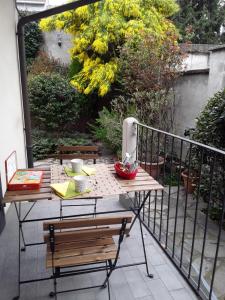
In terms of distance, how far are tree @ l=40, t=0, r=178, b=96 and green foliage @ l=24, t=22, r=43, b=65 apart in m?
1.85

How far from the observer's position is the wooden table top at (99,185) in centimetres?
192

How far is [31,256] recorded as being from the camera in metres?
Answer: 2.50

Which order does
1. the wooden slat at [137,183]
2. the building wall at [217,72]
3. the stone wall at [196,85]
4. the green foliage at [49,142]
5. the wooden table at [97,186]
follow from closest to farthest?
the wooden table at [97,186] < the wooden slat at [137,183] < the building wall at [217,72] < the stone wall at [196,85] < the green foliage at [49,142]

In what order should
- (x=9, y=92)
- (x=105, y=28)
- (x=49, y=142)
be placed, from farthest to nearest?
(x=105, y=28)
(x=49, y=142)
(x=9, y=92)

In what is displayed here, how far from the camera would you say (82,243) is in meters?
1.99

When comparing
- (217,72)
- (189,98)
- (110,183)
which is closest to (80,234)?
(110,183)

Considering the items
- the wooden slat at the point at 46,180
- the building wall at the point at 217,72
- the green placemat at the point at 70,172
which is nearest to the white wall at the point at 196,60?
the building wall at the point at 217,72

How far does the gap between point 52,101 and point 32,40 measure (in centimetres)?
389

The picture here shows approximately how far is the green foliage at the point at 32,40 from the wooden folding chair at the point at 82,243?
8561 mm

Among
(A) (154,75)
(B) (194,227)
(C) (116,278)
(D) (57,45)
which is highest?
(D) (57,45)

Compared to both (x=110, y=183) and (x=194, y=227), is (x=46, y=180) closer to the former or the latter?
(x=110, y=183)

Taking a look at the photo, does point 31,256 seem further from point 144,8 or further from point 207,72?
point 144,8

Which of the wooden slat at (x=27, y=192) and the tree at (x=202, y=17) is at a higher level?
the tree at (x=202, y=17)

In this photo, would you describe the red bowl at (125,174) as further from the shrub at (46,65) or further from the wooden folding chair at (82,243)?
the shrub at (46,65)
